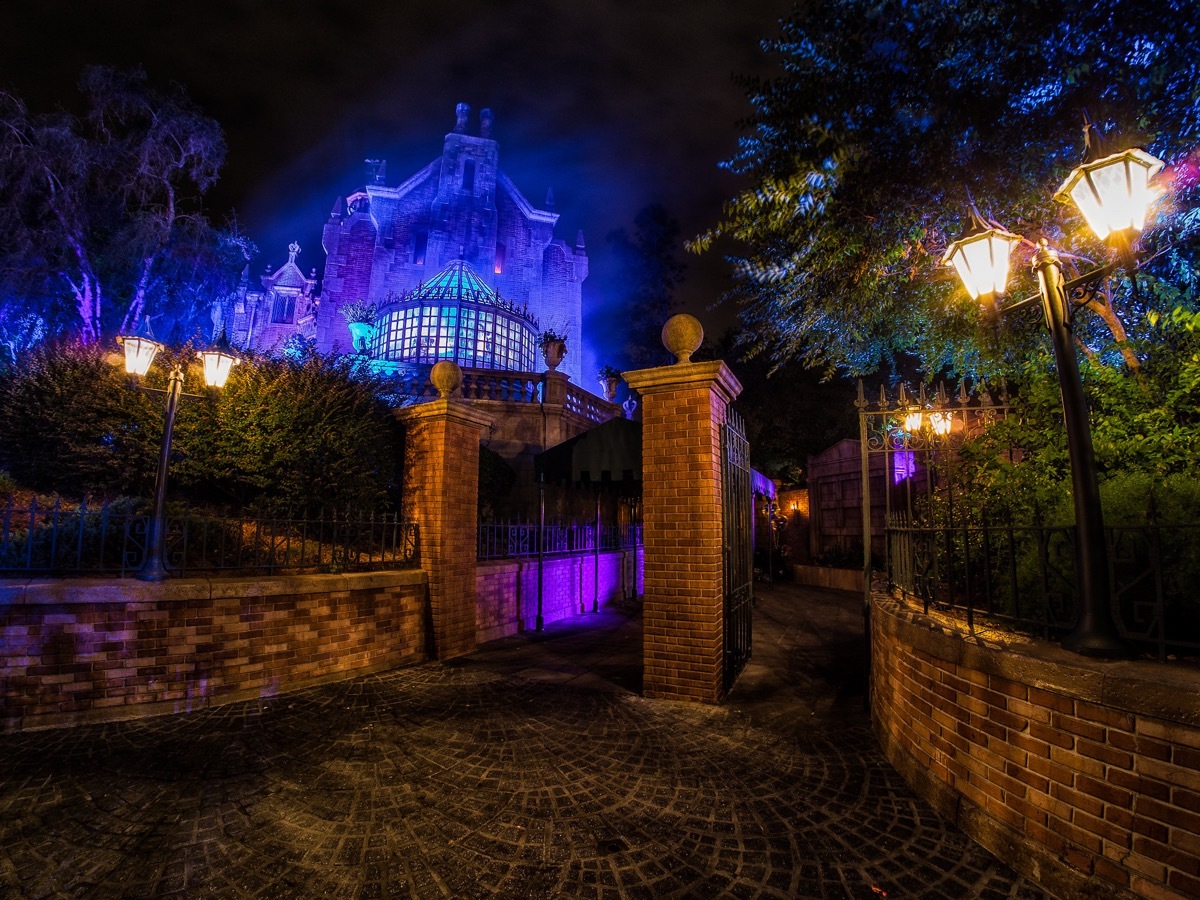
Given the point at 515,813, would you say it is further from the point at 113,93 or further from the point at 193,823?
the point at 113,93

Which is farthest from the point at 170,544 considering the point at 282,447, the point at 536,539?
the point at 536,539

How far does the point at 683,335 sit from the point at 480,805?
4.14 m

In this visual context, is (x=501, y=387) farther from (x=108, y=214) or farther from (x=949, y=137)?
(x=108, y=214)

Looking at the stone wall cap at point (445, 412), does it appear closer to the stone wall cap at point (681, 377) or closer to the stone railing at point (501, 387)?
the stone wall cap at point (681, 377)

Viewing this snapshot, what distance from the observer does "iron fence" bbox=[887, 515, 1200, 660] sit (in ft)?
8.09

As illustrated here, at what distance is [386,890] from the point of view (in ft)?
7.43

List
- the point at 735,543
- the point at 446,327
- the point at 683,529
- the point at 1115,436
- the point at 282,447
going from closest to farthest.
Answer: the point at 1115,436, the point at 683,529, the point at 735,543, the point at 282,447, the point at 446,327

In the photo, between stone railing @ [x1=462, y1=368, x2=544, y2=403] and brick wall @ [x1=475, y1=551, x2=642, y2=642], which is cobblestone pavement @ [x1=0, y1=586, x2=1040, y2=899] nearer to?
brick wall @ [x1=475, y1=551, x2=642, y2=642]

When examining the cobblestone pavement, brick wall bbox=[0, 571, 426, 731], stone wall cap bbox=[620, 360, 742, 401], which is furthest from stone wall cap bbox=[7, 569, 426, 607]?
stone wall cap bbox=[620, 360, 742, 401]

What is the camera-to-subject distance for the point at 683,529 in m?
4.94

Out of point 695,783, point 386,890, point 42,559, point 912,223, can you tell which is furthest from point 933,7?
point 42,559

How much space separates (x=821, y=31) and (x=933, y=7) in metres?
1.12

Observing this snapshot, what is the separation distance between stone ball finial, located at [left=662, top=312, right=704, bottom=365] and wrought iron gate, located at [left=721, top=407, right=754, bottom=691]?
0.84m

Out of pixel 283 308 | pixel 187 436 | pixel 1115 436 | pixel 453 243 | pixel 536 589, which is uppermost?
pixel 283 308
